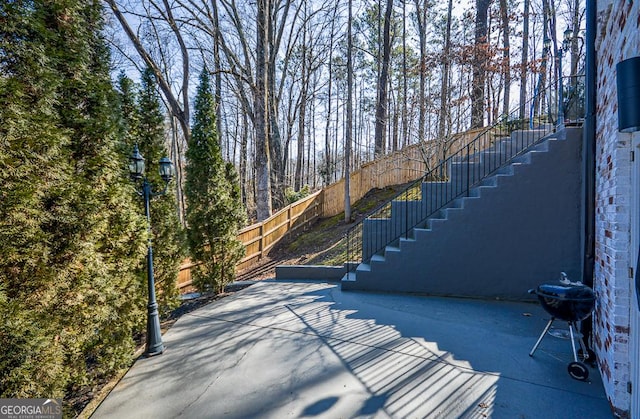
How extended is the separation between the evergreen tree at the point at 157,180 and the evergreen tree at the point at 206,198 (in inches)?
36.6

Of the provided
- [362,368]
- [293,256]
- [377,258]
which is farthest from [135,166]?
[293,256]

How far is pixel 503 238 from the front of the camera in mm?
4996

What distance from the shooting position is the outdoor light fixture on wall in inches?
65.7

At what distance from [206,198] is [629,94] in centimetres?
557

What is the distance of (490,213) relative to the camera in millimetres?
5043

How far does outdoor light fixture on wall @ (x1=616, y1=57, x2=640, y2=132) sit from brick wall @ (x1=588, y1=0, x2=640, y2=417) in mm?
286

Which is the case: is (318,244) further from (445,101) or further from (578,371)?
(578,371)

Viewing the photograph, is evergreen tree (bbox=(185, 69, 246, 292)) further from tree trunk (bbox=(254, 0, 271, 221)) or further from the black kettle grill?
the black kettle grill

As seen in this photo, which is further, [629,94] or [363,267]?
[363,267]

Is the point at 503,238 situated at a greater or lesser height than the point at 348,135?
lesser

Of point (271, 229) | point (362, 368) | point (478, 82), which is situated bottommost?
point (362, 368)

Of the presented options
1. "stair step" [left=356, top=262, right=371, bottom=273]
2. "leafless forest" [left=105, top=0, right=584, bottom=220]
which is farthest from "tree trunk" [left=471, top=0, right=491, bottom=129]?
"stair step" [left=356, top=262, right=371, bottom=273]

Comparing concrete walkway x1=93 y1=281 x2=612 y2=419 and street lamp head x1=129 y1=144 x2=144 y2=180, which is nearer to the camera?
concrete walkway x1=93 y1=281 x2=612 y2=419

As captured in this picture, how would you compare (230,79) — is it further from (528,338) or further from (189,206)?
(528,338)
